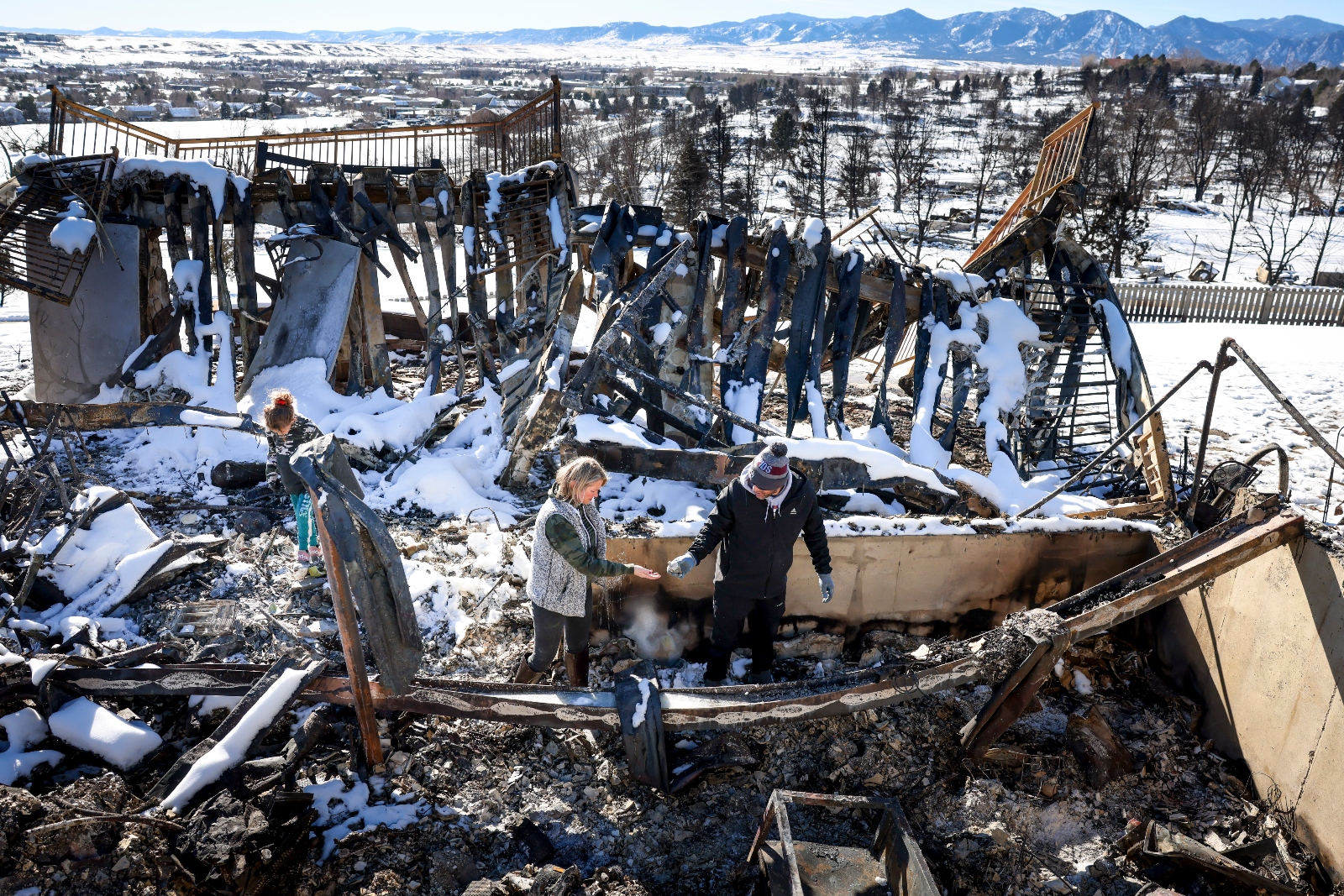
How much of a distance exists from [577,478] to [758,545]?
98 cm

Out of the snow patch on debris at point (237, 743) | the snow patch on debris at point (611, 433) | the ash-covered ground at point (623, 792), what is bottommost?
the ash-covered ground at point (623, 792)

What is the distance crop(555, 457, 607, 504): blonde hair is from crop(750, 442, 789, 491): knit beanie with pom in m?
0.74

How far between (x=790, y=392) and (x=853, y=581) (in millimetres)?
3482

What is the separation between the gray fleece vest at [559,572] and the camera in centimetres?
358

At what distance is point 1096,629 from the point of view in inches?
146

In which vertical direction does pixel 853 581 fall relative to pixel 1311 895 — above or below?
above

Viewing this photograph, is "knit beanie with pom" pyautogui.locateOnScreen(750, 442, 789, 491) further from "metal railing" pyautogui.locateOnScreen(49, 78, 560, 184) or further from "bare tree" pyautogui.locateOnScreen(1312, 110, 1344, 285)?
"bare tree" pyautogui.locateOnScreen(1312, 110, 1344, 285)

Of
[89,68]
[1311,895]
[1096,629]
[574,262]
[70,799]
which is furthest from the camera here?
[89,68]

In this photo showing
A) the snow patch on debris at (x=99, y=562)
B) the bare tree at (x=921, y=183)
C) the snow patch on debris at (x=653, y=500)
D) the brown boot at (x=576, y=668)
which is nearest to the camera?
the brown boot at (x=576, y=668)

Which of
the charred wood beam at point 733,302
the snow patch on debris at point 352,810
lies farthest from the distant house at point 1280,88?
the snow patch on debris at point 352,810

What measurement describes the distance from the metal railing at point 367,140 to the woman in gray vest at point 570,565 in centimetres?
608

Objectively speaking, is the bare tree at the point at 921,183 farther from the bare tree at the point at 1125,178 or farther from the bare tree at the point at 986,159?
the bare tree at the point at 1125,178

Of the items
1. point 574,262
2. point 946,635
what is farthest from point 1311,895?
point 574,262

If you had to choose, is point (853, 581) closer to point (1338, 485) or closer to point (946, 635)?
point (946, 635)
